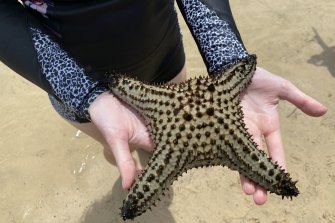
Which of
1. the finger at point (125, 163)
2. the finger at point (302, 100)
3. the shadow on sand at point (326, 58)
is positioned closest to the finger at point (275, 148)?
the finger at point (302, 100)

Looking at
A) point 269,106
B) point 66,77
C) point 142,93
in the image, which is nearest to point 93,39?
point 66,77

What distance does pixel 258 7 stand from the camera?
667 centimetres

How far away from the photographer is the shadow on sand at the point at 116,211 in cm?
439

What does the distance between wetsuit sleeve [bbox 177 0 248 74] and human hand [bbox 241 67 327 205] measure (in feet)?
0.80

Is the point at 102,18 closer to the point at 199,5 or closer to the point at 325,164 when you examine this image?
the point at 199,5

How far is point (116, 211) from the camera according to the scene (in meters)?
4.49

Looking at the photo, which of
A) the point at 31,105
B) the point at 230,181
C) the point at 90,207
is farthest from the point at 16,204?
the point at 230,181

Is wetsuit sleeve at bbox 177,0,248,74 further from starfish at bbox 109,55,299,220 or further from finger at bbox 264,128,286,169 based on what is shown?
finger at bbox 264,128,286,169

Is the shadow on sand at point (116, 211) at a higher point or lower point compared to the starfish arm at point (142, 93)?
lower

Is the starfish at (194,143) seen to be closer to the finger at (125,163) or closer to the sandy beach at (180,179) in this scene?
the finger at (125,163)

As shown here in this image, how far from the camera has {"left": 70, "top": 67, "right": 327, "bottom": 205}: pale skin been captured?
2.37 meters

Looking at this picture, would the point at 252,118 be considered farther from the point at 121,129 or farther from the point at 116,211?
the point at 116,211

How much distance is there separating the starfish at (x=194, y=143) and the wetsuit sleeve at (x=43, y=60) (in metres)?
0.40

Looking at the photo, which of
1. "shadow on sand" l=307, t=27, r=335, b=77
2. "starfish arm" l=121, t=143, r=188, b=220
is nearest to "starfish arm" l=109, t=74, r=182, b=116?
"starfish arm" l=121, t=143, r=188, b=220
